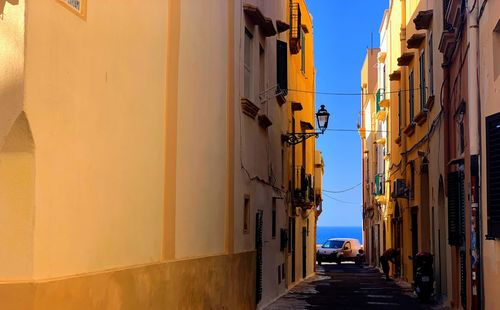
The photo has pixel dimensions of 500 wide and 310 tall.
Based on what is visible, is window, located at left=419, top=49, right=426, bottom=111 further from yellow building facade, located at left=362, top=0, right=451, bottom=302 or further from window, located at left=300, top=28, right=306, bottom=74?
window, located at left=300, top=28, right=306, bottom=74

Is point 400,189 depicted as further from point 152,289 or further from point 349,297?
point 152,289

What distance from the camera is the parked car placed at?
4719 cm

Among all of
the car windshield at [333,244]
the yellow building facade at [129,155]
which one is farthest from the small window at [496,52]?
the car windshield at [333,244]

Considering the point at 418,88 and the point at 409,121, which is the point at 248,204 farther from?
the point at 409,121

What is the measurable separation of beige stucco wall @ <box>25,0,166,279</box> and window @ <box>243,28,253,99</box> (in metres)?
5.78

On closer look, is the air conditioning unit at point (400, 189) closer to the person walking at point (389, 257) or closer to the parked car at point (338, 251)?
the person walking at point (389, 257)

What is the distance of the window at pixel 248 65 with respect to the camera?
15.0 metres

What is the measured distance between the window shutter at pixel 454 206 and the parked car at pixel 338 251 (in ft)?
110

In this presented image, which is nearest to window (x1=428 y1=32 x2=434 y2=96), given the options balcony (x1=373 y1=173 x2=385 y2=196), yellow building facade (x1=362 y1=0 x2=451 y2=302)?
yellow building facade (x1=362 y1=0 x2=451 y2=302)

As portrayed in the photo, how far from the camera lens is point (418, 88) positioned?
20266mm

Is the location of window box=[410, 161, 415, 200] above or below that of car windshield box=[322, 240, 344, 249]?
above

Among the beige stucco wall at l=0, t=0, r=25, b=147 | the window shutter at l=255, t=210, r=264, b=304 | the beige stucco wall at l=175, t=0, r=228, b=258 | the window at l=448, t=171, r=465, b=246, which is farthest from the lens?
the window shutter at l=255, t=210, r=264, b=304

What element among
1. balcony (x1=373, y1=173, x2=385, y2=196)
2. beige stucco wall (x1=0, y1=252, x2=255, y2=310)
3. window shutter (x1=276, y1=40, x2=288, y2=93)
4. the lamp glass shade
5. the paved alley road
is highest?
window shutter (x1=276, y1=40, x2=288, y2=93)

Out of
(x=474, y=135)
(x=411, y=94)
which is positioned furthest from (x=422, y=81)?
(x=474, y=135)
